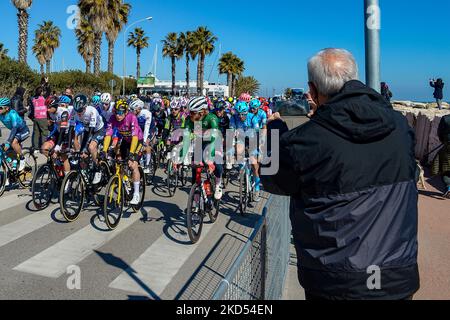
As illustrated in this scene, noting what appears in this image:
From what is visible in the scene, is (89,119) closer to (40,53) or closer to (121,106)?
(121,106)

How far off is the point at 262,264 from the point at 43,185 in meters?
5.51

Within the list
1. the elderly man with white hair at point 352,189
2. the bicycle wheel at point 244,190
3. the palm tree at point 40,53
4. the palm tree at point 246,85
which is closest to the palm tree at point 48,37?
the palm tree at point 40,53

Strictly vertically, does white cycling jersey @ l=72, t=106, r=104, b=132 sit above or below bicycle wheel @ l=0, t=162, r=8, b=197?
above

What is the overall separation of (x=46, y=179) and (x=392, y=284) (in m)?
6.70

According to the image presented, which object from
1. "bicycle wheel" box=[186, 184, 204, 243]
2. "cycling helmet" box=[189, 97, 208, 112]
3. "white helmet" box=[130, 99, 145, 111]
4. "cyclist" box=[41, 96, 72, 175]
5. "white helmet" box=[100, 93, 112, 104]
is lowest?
"bicycle wheel" box=[186, 184, 204, 243]

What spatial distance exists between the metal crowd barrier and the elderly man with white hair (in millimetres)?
417

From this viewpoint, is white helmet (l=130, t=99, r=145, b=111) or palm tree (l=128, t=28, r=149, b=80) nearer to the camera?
white helmet (l=130, t=99, r=145, b=111)

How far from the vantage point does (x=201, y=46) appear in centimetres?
5709

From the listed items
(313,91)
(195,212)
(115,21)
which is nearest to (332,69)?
(313,91)

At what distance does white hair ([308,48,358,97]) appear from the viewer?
6.40 feet

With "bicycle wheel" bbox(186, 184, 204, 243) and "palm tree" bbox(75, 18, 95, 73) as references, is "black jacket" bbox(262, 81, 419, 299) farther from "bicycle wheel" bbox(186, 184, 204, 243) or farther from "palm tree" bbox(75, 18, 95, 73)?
"palm tree" bbox(75, 18, 95, 73)

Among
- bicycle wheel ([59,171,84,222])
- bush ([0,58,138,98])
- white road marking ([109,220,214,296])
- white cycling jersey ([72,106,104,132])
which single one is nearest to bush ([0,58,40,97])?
bush ([0,58,138,98])

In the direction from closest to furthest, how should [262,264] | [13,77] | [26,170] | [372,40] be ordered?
[262,264] → [372,40] → [26,170] → [13,77]

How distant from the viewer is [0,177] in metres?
8.28
